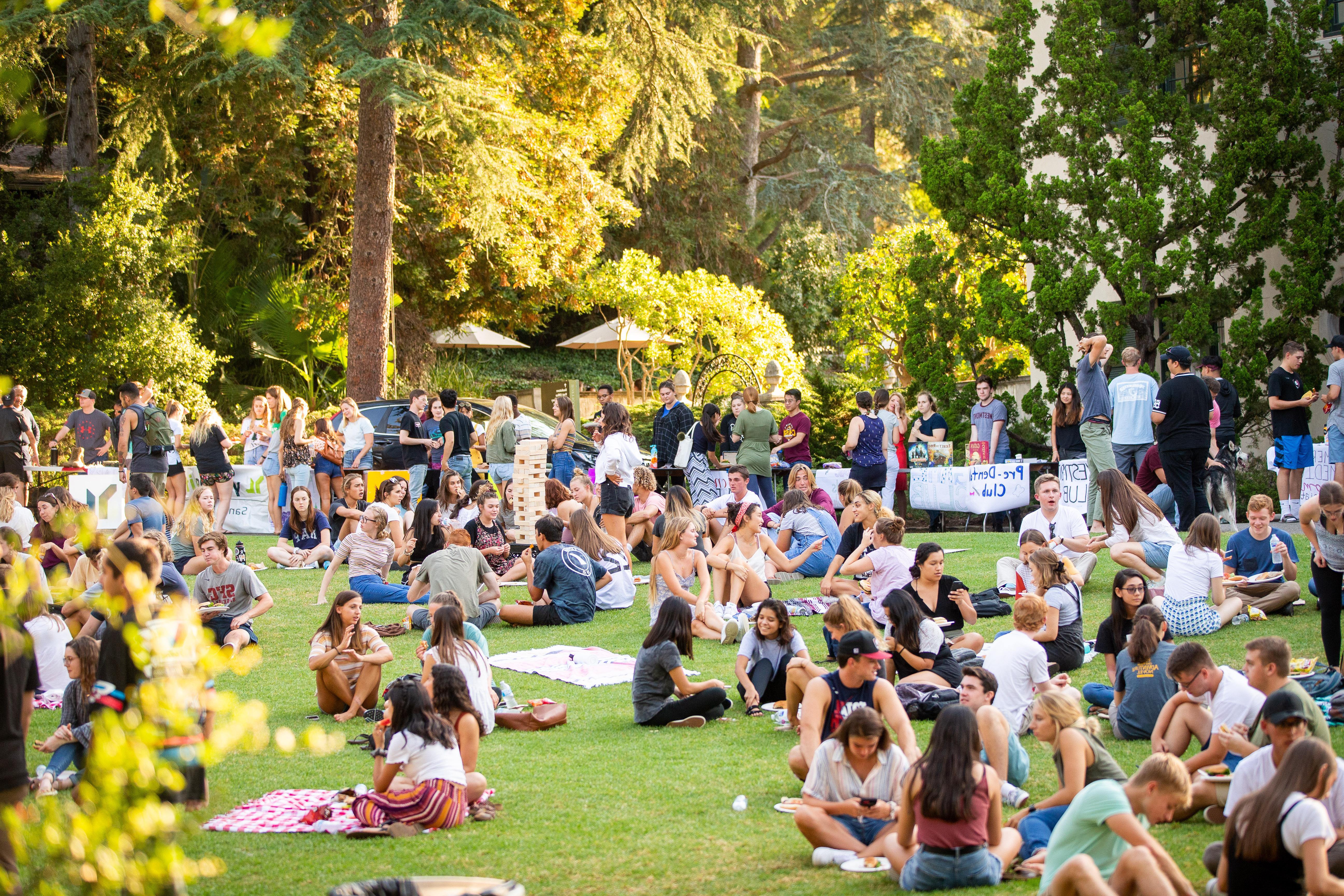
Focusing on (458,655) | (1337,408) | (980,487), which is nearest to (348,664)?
(458,655)

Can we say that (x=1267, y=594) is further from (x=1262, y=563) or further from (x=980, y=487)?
(x=980, y=487)

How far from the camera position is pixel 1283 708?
16.5 feet

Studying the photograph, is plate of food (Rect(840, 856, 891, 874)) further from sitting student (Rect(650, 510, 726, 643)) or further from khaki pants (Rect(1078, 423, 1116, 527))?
khaki pants (Rect(1078, 423, 1116, 527))

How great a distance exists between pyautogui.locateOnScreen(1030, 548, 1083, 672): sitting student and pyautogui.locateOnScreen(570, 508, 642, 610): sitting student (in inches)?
193

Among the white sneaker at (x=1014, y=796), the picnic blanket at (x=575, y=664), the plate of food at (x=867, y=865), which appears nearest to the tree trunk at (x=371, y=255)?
the picnic blanket at (x=575, y=664)

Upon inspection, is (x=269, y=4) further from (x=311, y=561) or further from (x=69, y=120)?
(x=311, y=561)

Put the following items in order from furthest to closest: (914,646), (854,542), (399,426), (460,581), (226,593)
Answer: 1. (399,426)
2. (854,542)
3. (460,581)
4. (226,593)
5. (914,646)

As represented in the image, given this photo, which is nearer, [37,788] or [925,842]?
[925,842]

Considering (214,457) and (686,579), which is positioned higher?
(214,457)

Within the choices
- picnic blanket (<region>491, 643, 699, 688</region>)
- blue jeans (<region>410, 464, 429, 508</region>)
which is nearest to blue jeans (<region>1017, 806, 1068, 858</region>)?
picnic blanket (<region>491, 643, 699, 688</region>)

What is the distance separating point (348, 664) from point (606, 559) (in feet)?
14.2

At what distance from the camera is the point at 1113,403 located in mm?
13656

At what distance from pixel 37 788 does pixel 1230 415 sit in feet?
43.7

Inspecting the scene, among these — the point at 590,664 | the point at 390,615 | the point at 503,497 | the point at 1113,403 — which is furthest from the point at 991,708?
the point at 503,497
